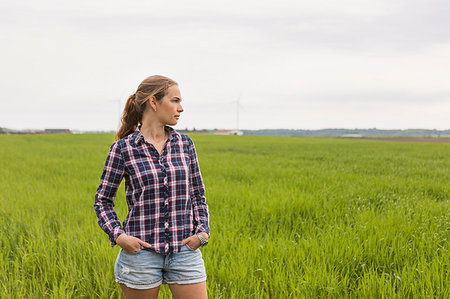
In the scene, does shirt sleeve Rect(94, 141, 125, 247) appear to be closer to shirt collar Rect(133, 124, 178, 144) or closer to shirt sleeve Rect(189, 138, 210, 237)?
shirt collar Rect(133, 124, 178, 144)

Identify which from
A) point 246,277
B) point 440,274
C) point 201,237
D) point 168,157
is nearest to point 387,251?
point 440,274

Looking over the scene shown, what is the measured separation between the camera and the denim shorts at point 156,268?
177 cm

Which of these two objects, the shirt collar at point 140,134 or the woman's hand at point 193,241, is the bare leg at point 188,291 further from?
the shirt collar at point 140,134

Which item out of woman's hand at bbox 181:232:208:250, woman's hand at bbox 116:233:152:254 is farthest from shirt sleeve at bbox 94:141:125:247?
woman's hand at bbox 181:232:208:250

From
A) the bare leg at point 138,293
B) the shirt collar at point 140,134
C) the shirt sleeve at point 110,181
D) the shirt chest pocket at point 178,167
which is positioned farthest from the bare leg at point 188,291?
the shirt collar at point 140,134

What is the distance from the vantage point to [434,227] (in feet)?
15.2

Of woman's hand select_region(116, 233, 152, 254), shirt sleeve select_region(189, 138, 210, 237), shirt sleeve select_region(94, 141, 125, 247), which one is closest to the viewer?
woman's hand select_region(116, 233, 152, 254)

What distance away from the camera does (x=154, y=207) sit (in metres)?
1.84

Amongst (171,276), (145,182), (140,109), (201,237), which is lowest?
(171,276)

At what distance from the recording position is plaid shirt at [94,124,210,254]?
5.97ft

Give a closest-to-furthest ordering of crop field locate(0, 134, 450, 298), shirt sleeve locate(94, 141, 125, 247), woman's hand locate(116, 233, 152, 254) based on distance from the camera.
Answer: woman's hand locate(116, 233, 152, 254) → shirt sleeve locate(94, 141, 125, 247) → crop field locate(0, 134, 450, 298)

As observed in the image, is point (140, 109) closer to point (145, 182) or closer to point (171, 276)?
point (145, 182)

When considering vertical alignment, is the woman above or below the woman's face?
below

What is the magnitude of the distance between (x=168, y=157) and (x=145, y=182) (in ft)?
0.62
